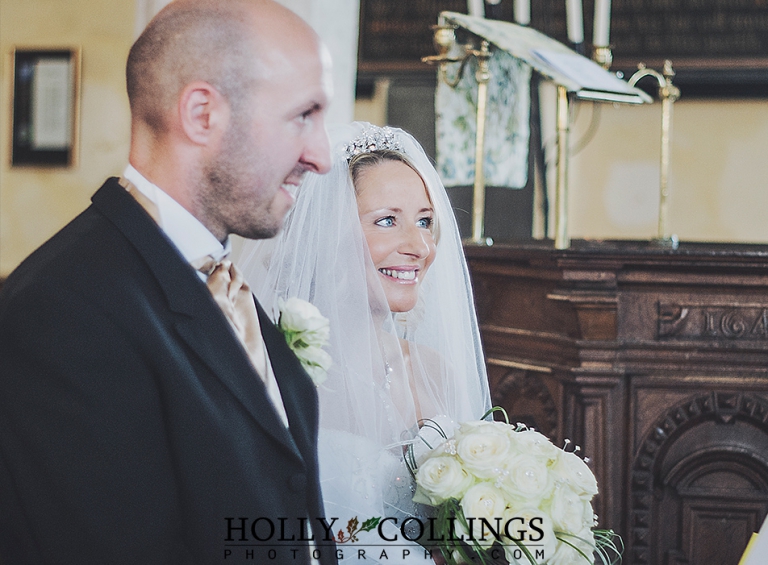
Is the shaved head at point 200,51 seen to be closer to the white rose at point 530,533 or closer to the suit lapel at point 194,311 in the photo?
the suit lapel at point 194,311

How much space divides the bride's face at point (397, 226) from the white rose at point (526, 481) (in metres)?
0.66

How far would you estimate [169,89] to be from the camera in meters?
1.15


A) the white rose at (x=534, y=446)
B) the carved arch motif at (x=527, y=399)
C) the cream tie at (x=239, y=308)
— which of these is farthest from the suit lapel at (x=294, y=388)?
the carved arch motif at (x=527, y=399)

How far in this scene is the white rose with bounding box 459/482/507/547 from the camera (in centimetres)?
169

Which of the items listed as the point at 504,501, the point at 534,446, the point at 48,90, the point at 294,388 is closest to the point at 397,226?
the point at 534,446

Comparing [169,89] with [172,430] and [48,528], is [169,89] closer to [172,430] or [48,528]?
[172,430]

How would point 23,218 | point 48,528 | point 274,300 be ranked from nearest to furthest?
1. point 48,528
2. point 274,300
3. point 23,218

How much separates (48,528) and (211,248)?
405 millimetres

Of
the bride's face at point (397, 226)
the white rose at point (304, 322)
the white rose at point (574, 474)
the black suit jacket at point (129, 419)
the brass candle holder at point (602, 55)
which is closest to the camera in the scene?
the black suit jacket at point (129, 419)

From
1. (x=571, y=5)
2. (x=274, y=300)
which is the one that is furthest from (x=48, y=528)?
(x=571, y=5)

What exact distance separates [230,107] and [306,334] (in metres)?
0.44

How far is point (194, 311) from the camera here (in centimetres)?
121

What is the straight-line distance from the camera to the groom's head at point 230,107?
1.14 m

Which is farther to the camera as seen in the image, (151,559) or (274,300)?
(274,300)
